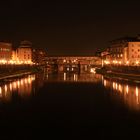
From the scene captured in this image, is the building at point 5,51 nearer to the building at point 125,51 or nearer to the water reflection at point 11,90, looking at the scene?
the building at point 125,51

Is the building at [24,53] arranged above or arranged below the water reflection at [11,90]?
above

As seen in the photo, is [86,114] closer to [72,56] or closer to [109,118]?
[109,118]

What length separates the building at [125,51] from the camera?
65.7 m

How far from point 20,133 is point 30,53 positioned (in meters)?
82.5

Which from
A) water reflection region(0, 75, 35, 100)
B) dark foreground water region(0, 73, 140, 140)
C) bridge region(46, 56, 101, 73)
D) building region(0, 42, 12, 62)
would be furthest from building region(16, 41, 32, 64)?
dark foreground water region(0, 73, 140, 140)

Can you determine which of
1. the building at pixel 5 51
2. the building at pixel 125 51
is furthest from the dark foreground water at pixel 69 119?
the building at pixel 5 51

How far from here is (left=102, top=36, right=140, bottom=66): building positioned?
65688 mm

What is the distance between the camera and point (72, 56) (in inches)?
4747

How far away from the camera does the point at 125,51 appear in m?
70.0

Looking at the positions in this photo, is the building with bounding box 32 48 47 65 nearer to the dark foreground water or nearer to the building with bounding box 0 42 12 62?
the building with bounding box 0 42 12 62

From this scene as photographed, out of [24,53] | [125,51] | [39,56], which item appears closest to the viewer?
[125,51]

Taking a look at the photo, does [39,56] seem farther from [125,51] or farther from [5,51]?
[125,51]

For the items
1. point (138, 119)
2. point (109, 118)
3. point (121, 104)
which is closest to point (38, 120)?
point (109, 118)

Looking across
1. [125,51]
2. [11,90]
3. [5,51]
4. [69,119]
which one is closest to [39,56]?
[5,51]
